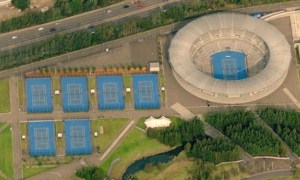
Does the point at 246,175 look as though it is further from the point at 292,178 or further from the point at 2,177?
the point at 2,177

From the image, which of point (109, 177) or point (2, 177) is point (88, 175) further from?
point (2, 177)

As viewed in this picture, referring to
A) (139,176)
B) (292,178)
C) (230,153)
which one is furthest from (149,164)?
(292,178)

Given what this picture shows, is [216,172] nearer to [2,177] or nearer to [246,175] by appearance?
[246,175]

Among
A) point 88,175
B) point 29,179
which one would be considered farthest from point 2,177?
point 88,175

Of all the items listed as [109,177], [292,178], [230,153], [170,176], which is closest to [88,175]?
[109,177]

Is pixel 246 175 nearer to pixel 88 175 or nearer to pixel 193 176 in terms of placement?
pixel 193 176

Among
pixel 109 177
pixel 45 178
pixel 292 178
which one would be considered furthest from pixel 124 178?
pixel 292 178
